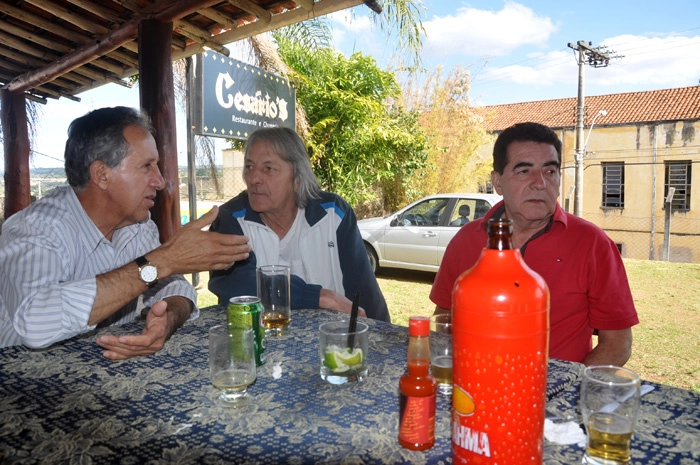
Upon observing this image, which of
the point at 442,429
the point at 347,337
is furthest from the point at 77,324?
the point at 442,429

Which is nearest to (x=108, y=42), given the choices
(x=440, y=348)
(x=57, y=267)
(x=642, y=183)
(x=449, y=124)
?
(x=57, y=267)

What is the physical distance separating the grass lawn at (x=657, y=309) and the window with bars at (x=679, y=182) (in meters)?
12.6

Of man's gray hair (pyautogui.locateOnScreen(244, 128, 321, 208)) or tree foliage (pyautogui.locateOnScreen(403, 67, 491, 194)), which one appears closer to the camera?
man's gray hair (pyautogui.locateOnScreen(244, 128, 321, 208))

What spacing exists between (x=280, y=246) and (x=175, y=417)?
1644mm

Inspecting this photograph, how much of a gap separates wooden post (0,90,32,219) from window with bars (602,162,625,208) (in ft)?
71.0

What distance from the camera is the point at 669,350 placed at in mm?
4727

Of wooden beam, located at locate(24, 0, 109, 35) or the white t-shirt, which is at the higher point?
A: wooden beam, located at locate(24, 0, 109, 35)

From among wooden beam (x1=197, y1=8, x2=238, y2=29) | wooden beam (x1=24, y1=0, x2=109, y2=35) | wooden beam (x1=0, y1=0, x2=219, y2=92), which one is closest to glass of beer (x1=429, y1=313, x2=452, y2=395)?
wooden beam (x1=0, y1=0, x2=219, y2=92)

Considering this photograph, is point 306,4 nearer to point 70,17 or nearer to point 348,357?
point 70,17

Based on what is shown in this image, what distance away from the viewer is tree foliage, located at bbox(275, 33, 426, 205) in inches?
332

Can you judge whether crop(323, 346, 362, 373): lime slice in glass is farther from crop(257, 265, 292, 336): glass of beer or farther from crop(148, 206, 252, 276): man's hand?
crop(148, 206, 252, 276): man's hand

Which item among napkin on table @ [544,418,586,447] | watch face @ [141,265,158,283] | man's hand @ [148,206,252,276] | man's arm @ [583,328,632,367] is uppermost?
man's hand @ [148,206,252,276]

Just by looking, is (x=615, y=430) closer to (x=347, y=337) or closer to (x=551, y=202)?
(x=347, y=337)

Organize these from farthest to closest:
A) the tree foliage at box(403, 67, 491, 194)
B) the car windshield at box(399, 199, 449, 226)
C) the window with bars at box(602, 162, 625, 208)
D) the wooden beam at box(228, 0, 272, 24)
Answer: the window with bars at box(602, 162, 625, 208) → the tree foliage at box(403, 67, 491, 194) → the car windshield at box(399, 199, 449, 226) → the wooden beam at box(228, 0, 272, 24)
